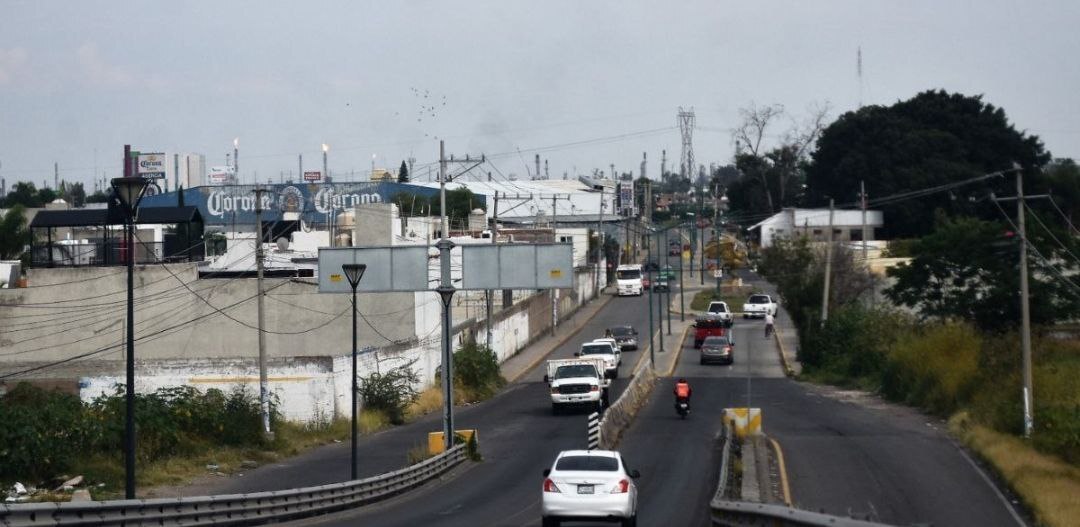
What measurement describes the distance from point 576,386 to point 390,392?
24.6 feet

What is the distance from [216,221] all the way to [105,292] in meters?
53.4

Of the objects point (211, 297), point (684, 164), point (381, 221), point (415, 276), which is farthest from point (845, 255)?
point (684, 164)

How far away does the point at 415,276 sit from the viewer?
126 ft

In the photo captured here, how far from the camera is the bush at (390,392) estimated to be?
160 feet

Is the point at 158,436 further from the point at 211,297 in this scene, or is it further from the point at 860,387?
the point at 860,387

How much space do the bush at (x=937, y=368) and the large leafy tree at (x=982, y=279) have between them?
9.88 feet

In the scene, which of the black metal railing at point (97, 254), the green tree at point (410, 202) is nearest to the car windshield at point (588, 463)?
the black metal railing at point (97, 254)

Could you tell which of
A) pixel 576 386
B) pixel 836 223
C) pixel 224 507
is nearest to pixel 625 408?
pixel 576 386

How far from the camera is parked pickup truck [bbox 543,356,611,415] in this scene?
49469 mm

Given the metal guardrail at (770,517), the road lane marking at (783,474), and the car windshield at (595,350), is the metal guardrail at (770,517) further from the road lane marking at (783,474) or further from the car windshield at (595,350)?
the car windshield at (595,350)

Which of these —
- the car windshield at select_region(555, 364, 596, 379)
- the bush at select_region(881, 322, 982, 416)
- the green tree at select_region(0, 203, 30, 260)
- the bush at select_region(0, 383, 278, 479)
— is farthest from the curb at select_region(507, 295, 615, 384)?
the green tree at select_region(0, 203, 30, 260)

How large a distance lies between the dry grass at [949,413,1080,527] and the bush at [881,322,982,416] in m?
8.07

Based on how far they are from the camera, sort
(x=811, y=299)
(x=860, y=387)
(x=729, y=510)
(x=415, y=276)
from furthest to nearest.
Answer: (x=811, y=299) → (x=860, y=387) → (x=415, y=276) → (x=729, y=510)

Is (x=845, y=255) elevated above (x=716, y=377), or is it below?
above
